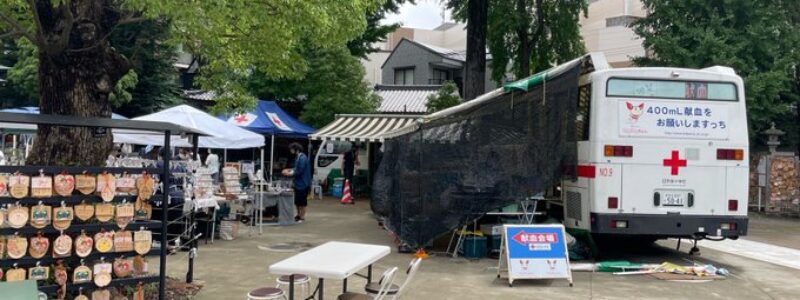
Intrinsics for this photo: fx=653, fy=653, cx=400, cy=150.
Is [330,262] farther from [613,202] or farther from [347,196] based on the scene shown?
[347,196]

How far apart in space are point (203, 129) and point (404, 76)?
27292mm

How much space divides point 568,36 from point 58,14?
1650cm

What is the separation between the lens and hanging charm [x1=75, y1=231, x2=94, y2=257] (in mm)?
5230

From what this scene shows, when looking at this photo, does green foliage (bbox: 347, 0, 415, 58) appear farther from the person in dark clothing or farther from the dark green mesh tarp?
the dark green mesh tarp

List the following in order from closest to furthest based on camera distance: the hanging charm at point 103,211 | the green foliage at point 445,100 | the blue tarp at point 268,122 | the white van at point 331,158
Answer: the hanging charm at point 103,211, the blue tarp at point 268,122, the green foliage at point 445,100, the white van at point 331,158

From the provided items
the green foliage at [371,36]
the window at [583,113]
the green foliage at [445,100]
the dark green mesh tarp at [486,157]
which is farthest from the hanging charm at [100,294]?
the green foliage at [371,36]

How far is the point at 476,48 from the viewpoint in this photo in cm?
1781

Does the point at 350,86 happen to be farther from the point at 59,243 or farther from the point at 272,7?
the point at 59,243

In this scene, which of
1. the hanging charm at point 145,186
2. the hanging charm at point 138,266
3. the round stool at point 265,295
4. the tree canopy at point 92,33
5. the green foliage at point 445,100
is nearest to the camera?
the round stool at point 265,295

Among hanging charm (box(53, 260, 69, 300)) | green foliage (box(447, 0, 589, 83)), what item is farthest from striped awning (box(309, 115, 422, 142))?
hanging charm (box(53, 260, 69, 300))

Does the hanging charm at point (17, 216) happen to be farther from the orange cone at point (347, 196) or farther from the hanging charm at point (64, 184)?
the orange cone at point (347, 196)

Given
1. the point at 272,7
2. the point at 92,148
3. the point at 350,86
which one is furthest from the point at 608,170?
the point at 350,86

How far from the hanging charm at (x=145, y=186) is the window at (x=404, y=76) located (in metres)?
32.7

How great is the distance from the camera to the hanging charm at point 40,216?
198 inches
